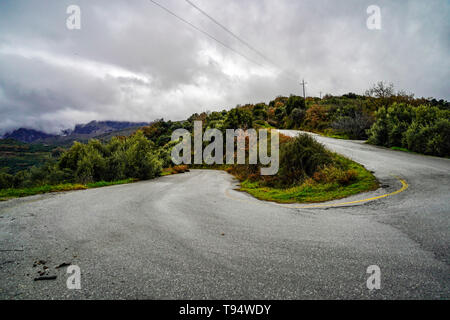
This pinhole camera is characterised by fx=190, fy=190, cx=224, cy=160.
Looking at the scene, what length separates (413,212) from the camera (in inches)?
182

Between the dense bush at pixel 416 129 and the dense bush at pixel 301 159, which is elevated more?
the dense bush at pixel 416 129

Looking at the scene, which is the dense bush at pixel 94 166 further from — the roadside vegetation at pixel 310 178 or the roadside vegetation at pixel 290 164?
the roadside vegetation at pixel 310 178

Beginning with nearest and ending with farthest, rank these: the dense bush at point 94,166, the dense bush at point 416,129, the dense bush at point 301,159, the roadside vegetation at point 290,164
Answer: the roadside vegetation at point 290,164 → the dense bush at point 301,159 → the dense bush at point 416,129 → the dense bush at point 94,166

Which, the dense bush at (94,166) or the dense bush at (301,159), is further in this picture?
the dense bush at (94,166)

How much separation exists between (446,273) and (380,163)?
947 centimetres

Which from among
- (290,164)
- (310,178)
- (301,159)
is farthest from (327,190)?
(290,164)

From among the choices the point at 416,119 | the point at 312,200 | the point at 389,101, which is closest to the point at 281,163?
the point at 312,200

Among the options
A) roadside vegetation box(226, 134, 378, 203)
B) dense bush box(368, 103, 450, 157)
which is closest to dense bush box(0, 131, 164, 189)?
roadside vegetation box(226, 134, 378, 203)

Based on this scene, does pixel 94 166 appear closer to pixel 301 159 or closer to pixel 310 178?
pixel 301 159

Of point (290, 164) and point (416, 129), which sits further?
point (416, 129)

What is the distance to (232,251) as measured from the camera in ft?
10.1

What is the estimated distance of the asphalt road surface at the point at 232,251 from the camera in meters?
2.15

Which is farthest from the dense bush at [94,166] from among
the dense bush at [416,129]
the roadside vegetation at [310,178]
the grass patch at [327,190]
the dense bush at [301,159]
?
the dense bush at [416,129]
